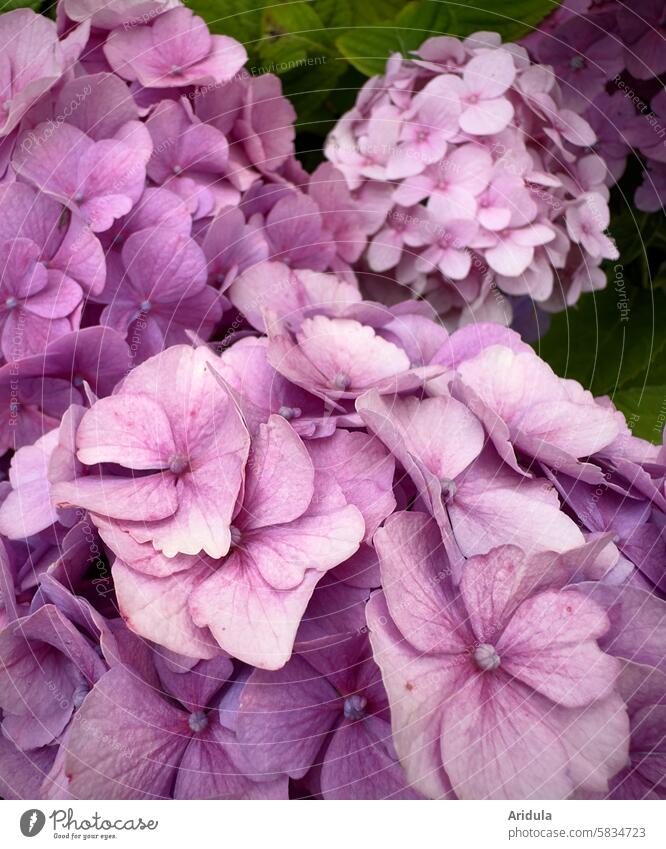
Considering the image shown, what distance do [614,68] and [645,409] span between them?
22cm

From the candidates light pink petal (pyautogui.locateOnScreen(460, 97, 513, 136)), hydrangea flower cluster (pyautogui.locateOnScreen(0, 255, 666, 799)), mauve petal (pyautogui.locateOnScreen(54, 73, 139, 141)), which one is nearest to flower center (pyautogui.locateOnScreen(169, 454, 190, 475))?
hydrangea flower cluster (pyautogui.locateOnScreen(0, 255, 666, 799))

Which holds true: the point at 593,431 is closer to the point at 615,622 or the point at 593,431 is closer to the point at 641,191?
the point at 615,622

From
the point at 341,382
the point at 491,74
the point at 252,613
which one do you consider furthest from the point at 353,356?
the point at 491,74

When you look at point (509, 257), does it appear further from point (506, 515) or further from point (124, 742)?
point (124, 742)

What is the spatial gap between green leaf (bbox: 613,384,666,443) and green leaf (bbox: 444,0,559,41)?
0.25 metres

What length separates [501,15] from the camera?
0.57m

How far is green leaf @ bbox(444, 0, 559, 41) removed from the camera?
0.57 metres

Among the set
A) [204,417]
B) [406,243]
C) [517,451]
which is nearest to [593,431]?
[517,451]

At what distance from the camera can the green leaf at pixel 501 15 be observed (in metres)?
0.57

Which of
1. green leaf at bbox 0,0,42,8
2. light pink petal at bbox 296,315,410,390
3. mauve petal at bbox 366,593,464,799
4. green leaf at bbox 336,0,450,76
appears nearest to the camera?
mauve petal at bbox 366,593,464,799

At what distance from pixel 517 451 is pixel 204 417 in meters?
0.12

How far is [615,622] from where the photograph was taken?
0.29 m

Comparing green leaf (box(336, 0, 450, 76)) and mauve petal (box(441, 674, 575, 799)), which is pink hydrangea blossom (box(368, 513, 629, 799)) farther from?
green leaf (box(336, 0, 450, 76))
